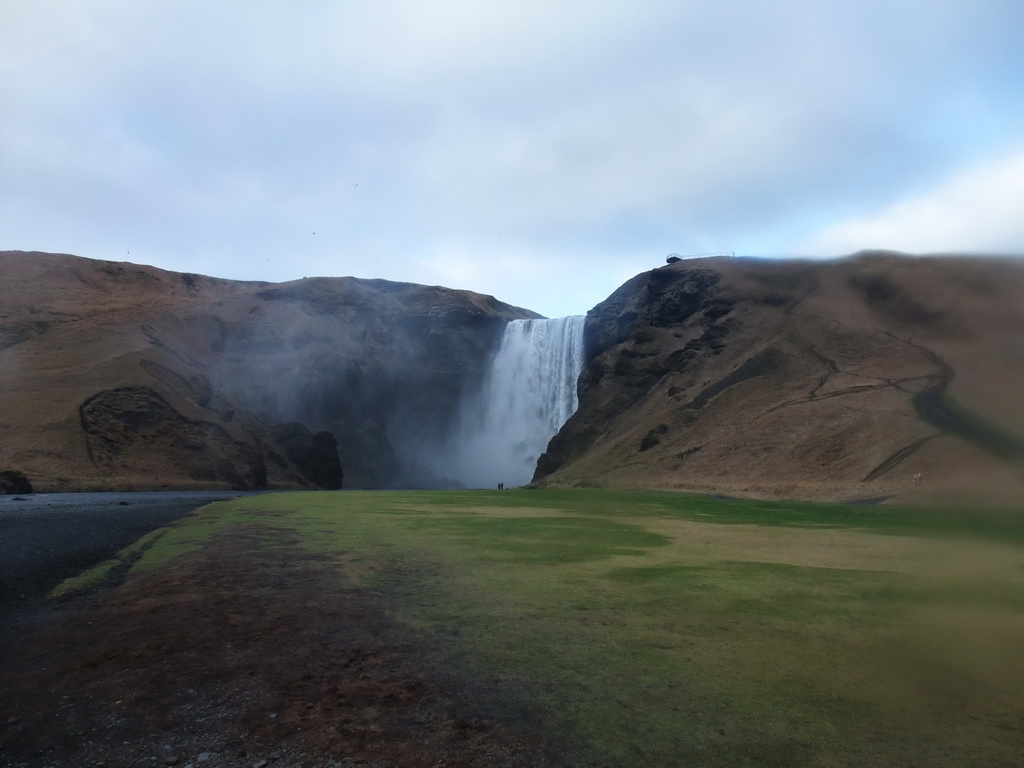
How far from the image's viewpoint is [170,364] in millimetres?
75812

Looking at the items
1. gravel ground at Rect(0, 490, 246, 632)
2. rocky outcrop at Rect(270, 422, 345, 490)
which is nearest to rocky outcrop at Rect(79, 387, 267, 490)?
rocky outcrop at Rect(270, 422, 345, 490)

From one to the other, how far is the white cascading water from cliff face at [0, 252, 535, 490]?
23.5ft

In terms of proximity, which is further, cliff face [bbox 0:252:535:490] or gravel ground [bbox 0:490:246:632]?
cliff face [bbox 0:252:535:490]

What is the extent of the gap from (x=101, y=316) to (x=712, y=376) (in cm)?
6727

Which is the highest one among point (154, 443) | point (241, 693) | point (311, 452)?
point (154, 443)

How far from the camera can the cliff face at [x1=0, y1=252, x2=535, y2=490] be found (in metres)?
62.5

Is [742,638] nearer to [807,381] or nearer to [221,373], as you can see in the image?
[807,381]

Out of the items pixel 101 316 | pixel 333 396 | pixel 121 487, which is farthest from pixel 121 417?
pixel 333 396

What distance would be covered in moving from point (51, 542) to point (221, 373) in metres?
77.7

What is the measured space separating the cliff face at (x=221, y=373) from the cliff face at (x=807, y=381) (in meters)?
28.9

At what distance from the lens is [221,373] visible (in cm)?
9156

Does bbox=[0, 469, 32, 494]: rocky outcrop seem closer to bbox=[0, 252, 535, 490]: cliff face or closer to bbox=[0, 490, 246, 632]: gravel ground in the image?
bbox=[0, 252, 535, 490]: cliff face

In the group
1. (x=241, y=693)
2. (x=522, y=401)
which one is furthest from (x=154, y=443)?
(x=241, y=693)

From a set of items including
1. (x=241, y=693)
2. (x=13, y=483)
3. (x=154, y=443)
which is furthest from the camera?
(x=154, y=443)
